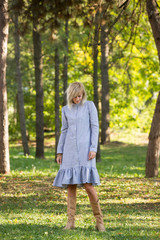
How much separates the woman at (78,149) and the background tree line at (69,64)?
327cm

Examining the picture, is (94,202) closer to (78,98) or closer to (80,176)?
(80,176)

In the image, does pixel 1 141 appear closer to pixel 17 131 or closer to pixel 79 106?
pixel 79 106

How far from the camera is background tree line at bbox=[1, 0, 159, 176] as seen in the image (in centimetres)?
Result: 1023

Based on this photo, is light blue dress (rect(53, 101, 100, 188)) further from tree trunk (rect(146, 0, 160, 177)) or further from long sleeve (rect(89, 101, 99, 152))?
tree trunk (rect(146, 0, 160, 177))

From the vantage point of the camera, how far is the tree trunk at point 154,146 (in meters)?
10.3

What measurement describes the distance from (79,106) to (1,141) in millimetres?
5901

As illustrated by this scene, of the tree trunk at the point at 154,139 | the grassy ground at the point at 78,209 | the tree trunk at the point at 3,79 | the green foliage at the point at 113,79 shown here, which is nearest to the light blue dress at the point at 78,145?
the grassy ground at the point at 78,209

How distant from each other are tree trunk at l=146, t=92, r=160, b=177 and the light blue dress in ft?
17.3

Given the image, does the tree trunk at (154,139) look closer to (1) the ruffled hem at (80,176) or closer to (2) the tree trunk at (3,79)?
(2) the tree trunk at (3,79)

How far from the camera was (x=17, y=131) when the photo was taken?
28016 mm

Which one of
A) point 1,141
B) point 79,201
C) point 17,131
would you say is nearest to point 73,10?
point 1,141

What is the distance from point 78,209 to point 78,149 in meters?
2.23

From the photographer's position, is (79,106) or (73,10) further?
(73,10)

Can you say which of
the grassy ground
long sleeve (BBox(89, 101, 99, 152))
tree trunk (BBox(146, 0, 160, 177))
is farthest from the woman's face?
tree trunk (BBox(146, 0, 160, 177))
